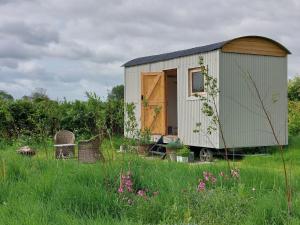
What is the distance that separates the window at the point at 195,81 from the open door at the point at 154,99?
129cm

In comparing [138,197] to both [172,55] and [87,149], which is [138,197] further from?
[172,55]

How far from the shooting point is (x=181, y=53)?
1338 centimetres

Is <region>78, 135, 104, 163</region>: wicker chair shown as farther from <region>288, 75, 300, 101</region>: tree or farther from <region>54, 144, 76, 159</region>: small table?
<region>288, 75, 300, 101</region>: tree

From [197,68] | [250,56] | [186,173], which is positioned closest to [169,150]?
[197,68]

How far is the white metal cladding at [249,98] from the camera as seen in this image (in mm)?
11844

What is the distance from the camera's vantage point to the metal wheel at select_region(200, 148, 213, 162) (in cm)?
1195

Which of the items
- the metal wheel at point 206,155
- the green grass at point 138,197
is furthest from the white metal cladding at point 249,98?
the green grass at point 138,197

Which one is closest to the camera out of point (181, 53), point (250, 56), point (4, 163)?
point (4, 163)

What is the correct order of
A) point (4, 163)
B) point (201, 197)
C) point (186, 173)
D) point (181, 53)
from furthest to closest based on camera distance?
point (181, 53) < point (4, 163) < point (186, 173) < point (201, 197)

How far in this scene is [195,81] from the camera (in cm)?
1278

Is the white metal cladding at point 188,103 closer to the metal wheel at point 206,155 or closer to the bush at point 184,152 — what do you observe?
the metal wheel at point 206,155

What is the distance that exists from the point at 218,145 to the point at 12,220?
7.99 metres

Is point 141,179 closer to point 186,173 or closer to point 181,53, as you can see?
point 186,173

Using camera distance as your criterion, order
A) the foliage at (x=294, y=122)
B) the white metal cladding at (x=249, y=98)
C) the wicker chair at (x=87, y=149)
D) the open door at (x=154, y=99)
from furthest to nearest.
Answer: the foliage at (x=294, y=122)
the open door at (x=154, y=99)
the white metal cladding at (x=249, y=98)
the wicker chair at (x=87, y=149)
